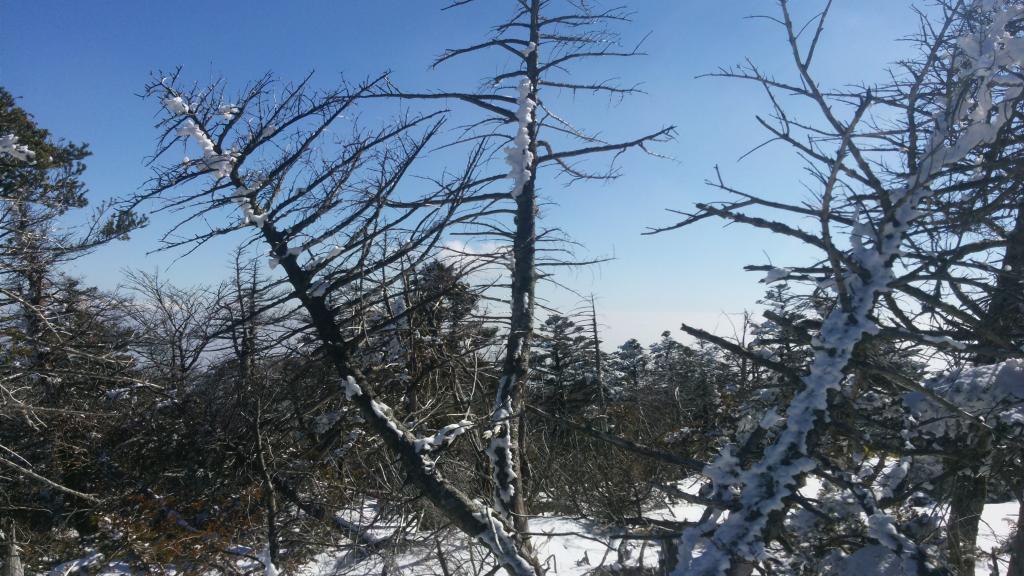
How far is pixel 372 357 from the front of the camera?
11.9 metres

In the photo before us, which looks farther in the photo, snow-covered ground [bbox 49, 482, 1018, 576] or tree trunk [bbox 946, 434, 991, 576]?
snow-covered ground [bbox 49, 482, 1018, 576]

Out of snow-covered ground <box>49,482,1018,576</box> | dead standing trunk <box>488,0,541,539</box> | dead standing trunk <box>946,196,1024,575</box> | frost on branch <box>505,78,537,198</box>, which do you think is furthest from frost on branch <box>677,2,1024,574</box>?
snow-covered ground <box>49,482,1018,576</box>

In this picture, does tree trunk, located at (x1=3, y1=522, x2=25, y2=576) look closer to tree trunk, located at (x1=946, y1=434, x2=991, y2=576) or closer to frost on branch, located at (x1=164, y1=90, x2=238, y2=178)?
frost on branch, located at (x1=164, y1=90, x2=238, y2=178)

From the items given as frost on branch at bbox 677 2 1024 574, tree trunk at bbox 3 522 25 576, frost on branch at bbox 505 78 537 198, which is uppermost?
frost on branch at bbox 505 78 537 198

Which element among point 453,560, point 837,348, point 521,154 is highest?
point 521,154

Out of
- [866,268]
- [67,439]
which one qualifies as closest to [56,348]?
[67,439]

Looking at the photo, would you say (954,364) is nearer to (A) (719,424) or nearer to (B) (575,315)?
(B) (575,315)

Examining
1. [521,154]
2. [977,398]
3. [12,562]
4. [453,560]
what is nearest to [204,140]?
[521,154]

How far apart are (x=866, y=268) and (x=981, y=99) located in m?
1.01

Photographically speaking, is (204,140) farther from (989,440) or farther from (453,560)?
(453,560)

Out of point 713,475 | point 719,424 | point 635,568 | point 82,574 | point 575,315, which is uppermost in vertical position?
point 719,424

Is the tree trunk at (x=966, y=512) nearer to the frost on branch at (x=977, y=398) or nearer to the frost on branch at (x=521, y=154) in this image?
the frost on branch at (x=977, y=398)

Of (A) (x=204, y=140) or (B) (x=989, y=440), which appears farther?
(A) (x=204, y=140)

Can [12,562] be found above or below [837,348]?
below
